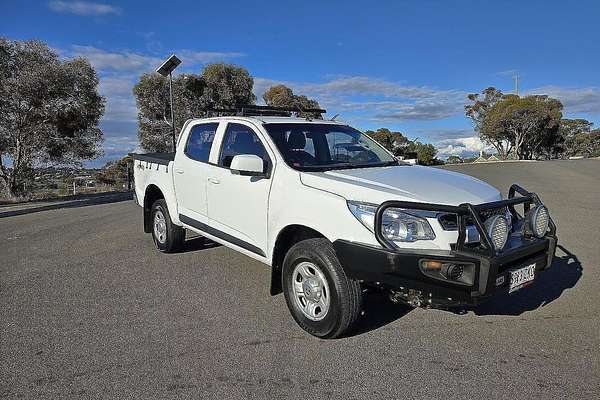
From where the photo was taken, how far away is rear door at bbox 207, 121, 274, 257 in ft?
14.8

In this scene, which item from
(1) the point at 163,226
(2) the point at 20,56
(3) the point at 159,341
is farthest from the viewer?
(2) the point at 20,56

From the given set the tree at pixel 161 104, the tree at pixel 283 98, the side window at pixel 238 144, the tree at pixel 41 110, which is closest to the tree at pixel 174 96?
the tree at pixel 161 104

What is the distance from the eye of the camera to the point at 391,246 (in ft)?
11.0

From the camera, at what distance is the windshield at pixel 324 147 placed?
4.63m

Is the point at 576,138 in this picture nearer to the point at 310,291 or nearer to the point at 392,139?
the point at 392,139

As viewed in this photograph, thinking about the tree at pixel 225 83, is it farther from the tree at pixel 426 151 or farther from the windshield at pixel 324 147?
the windshield at pixel 324 147

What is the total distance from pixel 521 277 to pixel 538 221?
560mm

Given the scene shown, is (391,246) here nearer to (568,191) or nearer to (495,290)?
(495,290)

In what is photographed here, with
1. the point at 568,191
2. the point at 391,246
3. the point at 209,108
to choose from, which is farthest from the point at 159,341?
the point at 568,191

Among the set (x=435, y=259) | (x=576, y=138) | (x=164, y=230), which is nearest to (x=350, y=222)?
(x=435, y=259)

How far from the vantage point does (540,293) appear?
4859 mm

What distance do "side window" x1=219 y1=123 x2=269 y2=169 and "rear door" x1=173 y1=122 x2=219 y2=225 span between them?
0.27m

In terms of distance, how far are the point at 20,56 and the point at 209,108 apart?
14313mm

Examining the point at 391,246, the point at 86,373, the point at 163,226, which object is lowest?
the point at 86,373
